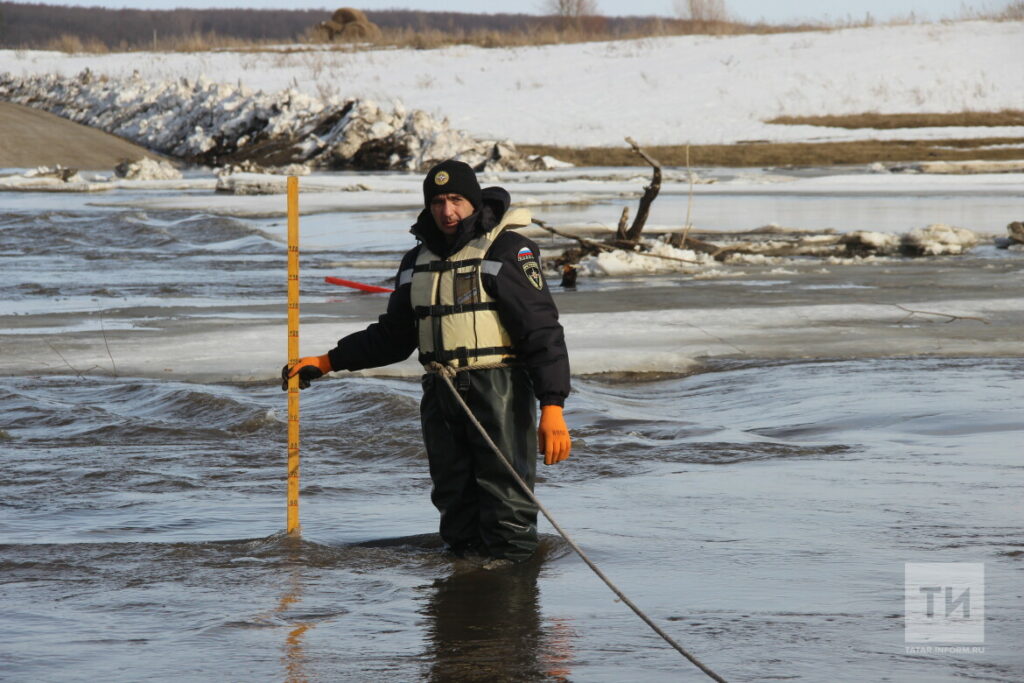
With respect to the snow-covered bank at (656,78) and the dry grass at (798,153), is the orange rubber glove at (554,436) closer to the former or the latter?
the dry grass at (798,153)

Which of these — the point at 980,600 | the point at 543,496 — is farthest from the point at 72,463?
the point at 980,600

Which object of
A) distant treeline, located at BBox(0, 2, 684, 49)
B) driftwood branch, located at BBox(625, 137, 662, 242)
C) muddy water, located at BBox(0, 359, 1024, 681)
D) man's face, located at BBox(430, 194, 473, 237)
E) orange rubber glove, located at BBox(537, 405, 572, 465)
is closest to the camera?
muddy water, located at BBox(0, 359, 1024, 681)

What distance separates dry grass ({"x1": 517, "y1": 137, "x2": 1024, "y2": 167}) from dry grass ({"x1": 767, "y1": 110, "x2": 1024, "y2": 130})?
614 centimetres

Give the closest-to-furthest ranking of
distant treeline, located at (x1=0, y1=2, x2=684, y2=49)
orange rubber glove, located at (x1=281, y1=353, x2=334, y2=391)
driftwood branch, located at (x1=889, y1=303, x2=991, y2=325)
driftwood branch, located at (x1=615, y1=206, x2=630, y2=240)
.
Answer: orange rubber glove, located at (x1=281, y1=353, x2=334, y2=391)
driftwood branch, located at (x1=889, y1=303, x2=991, y2=325)
driftwood branch, located at (x1=615, y1=206, x2=630, y2=240)
distant treeline, located at (x1=0, y1=2, x2=684, y2=49)

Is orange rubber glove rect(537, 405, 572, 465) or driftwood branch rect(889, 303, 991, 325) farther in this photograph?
driftwood branch rect(889, 303, 991, 325)

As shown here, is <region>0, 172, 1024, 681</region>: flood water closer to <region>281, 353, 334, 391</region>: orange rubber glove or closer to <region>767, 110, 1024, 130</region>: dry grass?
<region>281, 353, 334, 391</region>: orange rubber glove

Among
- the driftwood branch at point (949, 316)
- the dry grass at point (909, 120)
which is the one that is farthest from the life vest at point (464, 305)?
the dry grass at point (909, 120)

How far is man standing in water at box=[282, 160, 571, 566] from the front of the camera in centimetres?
497

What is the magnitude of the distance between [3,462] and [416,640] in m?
3.79

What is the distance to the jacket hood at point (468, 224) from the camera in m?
5.01

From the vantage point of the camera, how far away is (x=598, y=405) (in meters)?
8.83

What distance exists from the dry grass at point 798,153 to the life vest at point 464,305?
1363 inches

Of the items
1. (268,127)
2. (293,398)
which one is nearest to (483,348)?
(293,398)

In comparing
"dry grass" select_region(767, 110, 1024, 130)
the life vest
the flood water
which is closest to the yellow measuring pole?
the flood water
